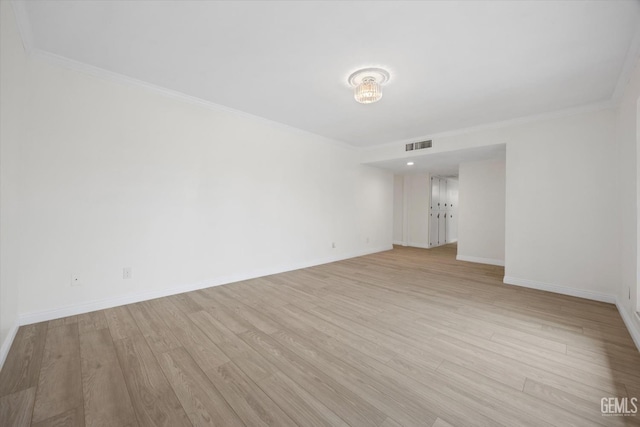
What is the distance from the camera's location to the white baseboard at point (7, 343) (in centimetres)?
167

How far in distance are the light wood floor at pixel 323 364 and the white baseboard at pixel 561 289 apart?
0.28 m

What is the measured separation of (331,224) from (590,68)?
4.02 meters

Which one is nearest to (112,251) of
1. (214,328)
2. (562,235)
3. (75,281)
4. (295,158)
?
(75,281)

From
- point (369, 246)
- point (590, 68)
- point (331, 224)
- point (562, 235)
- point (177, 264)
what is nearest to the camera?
point (590, 68)

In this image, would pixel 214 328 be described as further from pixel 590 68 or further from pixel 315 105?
pixel 590 68

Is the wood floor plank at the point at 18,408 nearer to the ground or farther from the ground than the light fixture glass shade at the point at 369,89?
nearer to the ground

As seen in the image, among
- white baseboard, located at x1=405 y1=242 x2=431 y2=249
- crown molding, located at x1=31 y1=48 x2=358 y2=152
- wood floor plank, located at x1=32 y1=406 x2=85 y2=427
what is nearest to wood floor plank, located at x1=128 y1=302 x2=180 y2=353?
wood floor plank, located at x1=32 y1=406 x2=85 y2=427

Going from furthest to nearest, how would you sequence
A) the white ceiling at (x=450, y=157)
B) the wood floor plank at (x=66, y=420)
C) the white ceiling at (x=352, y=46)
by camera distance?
1. the white ceiling at (x=450, y=157)
2. the white ceiling at (x=352, y=46)
3. the wood floor plank at (x=66, y=420)

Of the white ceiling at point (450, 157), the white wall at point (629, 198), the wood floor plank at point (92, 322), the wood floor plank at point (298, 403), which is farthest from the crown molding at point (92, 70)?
the white wall at point (629, 198)

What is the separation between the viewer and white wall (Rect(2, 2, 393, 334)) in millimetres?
2266

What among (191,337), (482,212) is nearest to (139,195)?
(191,337)

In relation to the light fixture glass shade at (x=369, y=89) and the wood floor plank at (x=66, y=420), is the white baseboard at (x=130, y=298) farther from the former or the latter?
the light fixture glass shade at (x=369, y=89)

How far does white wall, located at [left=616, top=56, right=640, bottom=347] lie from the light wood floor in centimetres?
28

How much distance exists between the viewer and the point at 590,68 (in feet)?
7.71
